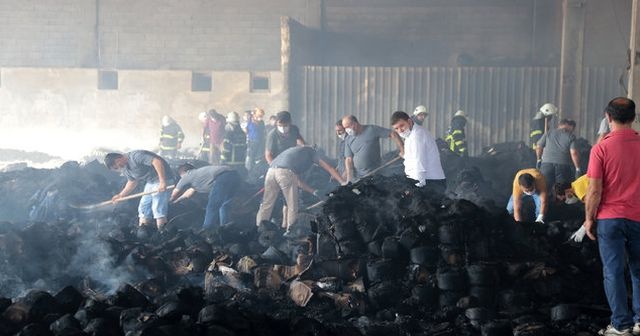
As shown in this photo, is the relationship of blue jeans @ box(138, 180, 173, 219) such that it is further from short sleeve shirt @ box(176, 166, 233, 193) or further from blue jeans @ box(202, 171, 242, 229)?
blue jeans @ box(202, 171, 242, 229)

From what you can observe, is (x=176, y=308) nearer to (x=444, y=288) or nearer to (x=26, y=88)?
(x=444, y=288)

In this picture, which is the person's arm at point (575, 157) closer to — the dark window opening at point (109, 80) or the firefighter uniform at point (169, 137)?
the firefighter uniform at point (169, 137)

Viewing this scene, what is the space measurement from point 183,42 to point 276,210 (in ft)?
50.6

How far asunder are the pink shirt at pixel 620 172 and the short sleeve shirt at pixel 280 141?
25.3 feet

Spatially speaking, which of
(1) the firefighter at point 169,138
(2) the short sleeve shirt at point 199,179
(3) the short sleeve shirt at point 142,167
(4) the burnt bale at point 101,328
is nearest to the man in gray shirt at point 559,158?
(2) the short sleeve shirt at point 199,179

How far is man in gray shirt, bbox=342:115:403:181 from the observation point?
42.3ft

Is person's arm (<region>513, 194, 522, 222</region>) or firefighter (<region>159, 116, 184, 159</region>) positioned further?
firefighter (<region>159, 116, 184, 159</region>)

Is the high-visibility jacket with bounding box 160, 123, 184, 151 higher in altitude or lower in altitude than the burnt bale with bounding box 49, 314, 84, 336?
higher

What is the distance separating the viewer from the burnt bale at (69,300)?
6859 mm

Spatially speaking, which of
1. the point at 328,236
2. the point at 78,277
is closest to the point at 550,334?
the point at 328,236

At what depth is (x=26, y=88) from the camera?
27531mm

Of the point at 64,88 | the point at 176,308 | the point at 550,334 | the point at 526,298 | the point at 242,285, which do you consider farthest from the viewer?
the point at 64,88

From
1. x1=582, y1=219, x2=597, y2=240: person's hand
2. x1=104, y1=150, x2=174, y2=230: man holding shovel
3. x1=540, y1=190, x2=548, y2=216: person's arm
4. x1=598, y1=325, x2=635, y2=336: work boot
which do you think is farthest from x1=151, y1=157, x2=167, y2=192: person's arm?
x1=598, y1=325, x2=635, y2=336: work boot

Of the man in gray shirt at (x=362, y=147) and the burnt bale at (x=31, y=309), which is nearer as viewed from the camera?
the burnt bale at (x=31, y=309)
